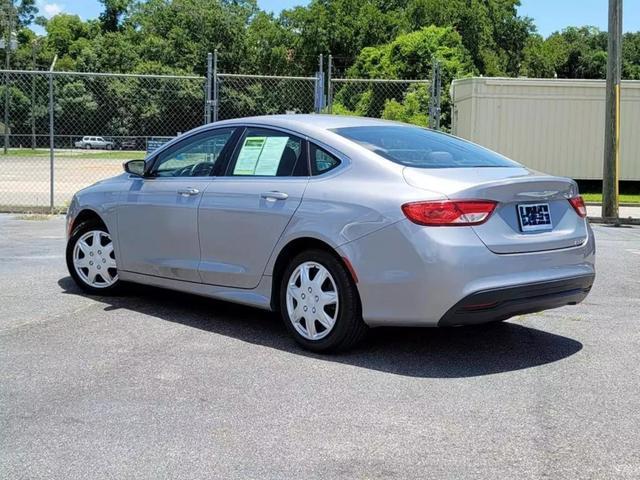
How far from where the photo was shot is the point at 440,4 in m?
61.3

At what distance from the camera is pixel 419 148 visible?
547 centimetres

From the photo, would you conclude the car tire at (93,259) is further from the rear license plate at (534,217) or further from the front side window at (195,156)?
the rear license plate at (534,217)

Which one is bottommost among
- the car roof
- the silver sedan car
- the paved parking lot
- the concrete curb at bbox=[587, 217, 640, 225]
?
the paved parking lot

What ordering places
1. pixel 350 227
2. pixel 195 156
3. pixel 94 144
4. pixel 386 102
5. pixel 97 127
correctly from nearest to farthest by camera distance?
pixel 350 227, pixel 195 156, pixel 386 102, pixel 97 127, pixel 94 144

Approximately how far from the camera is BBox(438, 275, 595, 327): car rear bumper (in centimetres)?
461

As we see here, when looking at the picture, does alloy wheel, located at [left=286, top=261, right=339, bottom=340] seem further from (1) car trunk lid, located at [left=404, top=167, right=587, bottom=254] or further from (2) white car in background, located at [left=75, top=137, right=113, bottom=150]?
(2) white car in background, located at [left=75, top=137, right=113, bottom=150]

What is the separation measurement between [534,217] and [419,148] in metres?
1.00

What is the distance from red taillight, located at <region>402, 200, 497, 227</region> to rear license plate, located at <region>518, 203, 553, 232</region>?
1.11 ft

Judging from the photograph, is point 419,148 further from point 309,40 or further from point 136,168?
point 309,40

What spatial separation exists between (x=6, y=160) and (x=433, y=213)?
84.6 ft

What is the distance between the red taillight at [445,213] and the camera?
459 centimetres

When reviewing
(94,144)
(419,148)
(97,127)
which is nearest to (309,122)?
(419,148)

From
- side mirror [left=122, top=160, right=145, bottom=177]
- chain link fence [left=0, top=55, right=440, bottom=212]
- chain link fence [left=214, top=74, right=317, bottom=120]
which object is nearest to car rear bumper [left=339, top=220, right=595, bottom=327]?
side mirror [left=122, top=160, right=145, bottom=177]

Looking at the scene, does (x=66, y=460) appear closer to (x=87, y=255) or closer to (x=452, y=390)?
(x=452, y=390)
